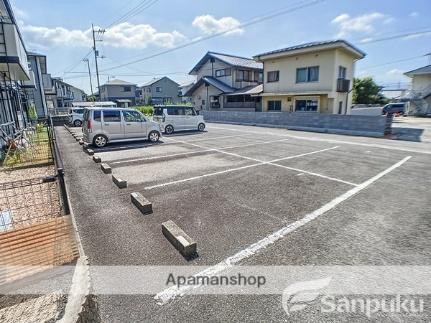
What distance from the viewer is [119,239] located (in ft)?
11.1

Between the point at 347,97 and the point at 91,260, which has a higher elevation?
Result: the point at 347,97

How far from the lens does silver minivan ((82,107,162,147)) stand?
1003 cm

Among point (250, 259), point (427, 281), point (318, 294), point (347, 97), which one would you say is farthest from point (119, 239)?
point (347, 97)

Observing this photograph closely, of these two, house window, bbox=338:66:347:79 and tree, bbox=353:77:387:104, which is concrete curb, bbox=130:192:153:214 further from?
tree, bbox=353:77:387:104

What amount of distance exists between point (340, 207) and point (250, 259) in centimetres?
239

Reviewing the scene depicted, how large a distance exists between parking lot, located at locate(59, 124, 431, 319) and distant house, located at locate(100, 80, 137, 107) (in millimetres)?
52430

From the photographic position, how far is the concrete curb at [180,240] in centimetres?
298

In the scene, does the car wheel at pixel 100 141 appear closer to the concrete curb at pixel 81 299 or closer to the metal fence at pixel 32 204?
the metal fence at pixel 32 204

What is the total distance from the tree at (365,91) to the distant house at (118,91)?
43.7 m

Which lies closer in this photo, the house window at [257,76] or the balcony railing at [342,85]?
the balcony railing at [342,85]

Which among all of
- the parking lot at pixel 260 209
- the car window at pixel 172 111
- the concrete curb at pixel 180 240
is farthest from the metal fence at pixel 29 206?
the car window at pixel 172 111

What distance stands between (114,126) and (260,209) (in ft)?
27.5

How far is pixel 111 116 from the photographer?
10.4 metres

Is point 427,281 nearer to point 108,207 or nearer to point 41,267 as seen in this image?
point 41,267
